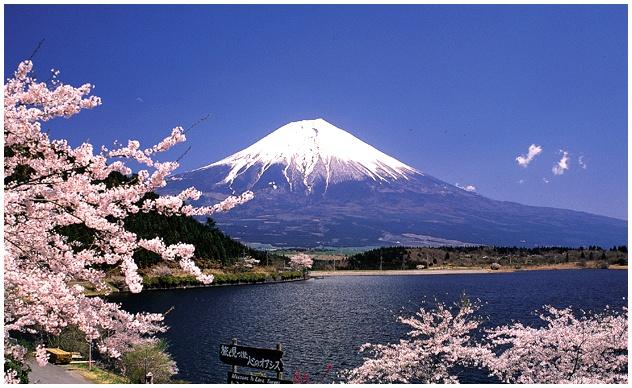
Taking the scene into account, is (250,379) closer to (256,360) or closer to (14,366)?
(256,360)

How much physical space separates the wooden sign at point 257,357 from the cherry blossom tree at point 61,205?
4224 millimetres

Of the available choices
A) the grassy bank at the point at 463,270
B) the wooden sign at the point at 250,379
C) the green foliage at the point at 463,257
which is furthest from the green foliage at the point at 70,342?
the green foliage at the point at 463,257

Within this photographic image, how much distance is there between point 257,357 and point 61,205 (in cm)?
555

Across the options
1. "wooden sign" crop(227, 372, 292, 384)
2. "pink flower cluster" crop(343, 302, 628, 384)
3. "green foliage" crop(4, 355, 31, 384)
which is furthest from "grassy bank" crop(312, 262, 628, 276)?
"green foliage" crop(4, 355, 31, 384)

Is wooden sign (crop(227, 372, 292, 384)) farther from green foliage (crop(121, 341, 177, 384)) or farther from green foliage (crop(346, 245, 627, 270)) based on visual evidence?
green foliage (crop(346, 245, 627, 270))

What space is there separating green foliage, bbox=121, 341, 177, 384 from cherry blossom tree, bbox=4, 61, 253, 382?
1052 centimetres

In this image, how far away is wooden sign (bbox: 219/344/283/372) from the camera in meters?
9.85

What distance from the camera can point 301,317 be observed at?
34.9 m

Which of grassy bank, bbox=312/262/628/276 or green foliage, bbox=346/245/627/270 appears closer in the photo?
grassy bank, bbox=312/262/628/276

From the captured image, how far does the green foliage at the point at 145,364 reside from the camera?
1598 centimetres

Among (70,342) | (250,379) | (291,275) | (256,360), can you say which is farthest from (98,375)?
(291,275)

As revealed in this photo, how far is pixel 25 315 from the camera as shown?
6070mm

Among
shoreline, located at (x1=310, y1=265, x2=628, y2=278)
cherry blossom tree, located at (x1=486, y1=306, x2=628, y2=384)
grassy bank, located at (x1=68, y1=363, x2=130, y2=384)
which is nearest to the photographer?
cherry blossom tree, located at (x1=486, y1=306, x2=628, y2=384)

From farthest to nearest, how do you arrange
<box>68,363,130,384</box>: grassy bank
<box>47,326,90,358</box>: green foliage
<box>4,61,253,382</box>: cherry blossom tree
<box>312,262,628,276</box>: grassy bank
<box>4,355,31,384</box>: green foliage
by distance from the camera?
<box>312,262,628,276</box>: grassy bank → <box>47,326,90,358</box>: green foliage → <box>68,363,130,384</box>: grassy bank → <box>4,355,31,384</box>: green foliage → <box>4,61,253,382</box>: cherry blossom tree
